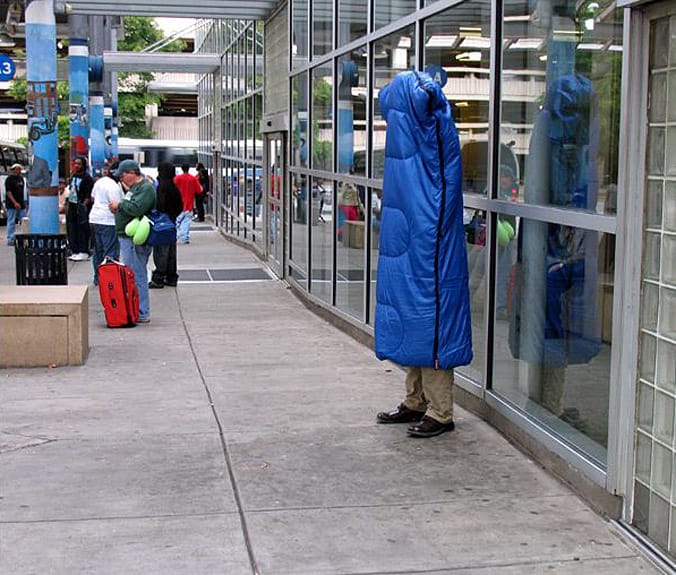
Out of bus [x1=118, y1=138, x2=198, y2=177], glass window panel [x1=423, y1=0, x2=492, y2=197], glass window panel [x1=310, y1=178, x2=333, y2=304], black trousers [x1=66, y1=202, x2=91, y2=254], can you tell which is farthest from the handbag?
bus [x1=118, y1=138, x2=198, y2=177]

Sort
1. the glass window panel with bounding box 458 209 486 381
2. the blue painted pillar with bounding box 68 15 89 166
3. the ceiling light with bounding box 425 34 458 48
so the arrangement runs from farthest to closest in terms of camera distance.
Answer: the blue painted pillar with bounding box 68 15 89 166
the ceiling light with bounding box 425 34 458 48
the glass window panel with bounding box 458 209 486 381

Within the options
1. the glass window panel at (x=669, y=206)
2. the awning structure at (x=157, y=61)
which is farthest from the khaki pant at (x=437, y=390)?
the awning structure at (x=157, y=61)

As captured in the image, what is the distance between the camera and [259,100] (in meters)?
20.0

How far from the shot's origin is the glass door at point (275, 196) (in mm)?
16422

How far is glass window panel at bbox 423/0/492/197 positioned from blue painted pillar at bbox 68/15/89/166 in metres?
14.5

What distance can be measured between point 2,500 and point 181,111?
69.3 meters

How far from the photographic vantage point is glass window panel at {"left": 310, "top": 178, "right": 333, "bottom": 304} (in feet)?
40.6

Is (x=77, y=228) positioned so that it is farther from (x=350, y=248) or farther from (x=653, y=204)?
(x=653, y=204)

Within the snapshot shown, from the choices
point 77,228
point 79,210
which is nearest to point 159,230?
point 79,210

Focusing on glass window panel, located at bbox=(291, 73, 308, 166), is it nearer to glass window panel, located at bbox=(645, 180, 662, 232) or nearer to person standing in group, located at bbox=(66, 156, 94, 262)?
person standing in group, located at bbox=(66, 156, 94, 262)

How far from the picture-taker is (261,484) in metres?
5.72

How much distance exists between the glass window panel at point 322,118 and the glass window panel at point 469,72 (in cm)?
411

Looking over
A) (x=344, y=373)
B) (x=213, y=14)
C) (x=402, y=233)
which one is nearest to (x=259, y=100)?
(x=213, y=14)

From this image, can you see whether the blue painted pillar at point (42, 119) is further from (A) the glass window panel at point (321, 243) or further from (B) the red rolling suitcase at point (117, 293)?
(A) the glass window panel at point (321, 243)
